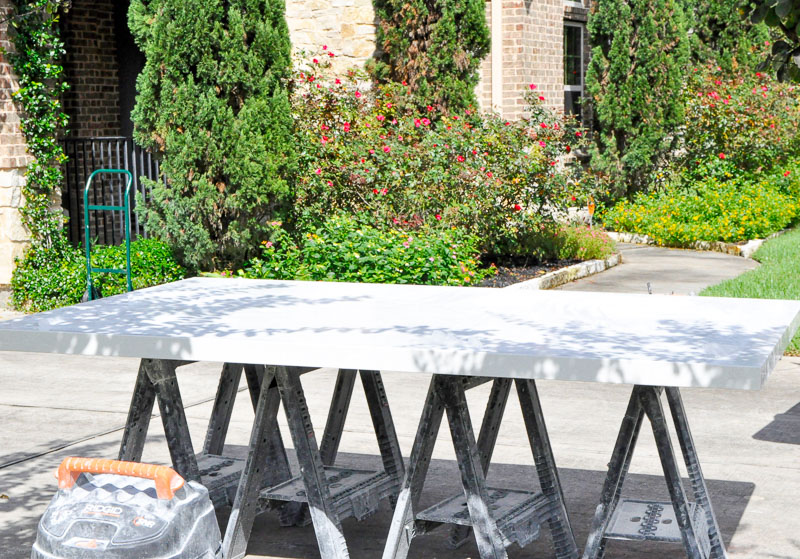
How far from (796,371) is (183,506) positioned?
5.97 m

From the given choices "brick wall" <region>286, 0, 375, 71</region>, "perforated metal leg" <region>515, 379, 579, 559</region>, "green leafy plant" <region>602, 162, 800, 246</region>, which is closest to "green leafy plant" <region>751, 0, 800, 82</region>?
"perforated metal leg" <region>515, 379, 579, 559</region>

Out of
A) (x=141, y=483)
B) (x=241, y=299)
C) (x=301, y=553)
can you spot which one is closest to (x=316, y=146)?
(x=241, y=299)

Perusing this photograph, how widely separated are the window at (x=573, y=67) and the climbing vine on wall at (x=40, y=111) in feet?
30.3

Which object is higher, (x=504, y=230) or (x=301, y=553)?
Result: (x=504, y=230)

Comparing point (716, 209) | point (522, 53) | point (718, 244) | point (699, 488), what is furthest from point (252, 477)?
point (716, 209)

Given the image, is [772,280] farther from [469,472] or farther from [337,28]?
[469,472]

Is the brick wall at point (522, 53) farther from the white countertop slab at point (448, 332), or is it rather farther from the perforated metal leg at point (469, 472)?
the perforated metal leg at point (469, 472)

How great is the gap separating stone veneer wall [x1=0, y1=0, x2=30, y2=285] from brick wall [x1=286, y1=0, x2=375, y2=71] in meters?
4.57

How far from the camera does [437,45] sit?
13789 millimetres

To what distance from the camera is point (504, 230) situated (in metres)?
12.5

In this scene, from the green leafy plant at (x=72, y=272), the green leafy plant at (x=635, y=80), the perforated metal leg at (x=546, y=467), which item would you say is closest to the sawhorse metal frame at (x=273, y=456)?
the perforated metal leg at (x=546, y=467)

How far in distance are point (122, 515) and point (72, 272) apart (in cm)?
798

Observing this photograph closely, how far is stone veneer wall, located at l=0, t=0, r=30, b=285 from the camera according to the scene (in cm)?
1073

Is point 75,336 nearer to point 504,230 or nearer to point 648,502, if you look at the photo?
point 648,502
